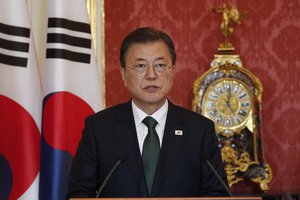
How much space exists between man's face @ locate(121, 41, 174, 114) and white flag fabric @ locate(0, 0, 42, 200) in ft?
3.29

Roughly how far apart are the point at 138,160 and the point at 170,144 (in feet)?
0.49

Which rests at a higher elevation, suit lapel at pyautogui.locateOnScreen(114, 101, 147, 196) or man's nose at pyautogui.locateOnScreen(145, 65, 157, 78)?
man's nose at pyautogui.locateOnScreen(145, 65, 157, 78)

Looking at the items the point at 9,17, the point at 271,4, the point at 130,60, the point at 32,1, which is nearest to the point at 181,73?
the point at 271,4

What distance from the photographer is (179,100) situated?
515 cm

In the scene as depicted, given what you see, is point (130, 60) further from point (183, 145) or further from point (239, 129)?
point (239, 129)

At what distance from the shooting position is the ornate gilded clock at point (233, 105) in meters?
4.83

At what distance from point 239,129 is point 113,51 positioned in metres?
1.30

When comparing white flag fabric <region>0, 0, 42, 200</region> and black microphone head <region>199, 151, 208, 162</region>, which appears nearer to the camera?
black microphone head <region>199, 151, 208, 162</region>

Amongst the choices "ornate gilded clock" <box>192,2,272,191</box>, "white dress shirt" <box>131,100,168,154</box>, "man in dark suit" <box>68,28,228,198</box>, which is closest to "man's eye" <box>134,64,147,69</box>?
"man in dark suit" <box>68,28,228,198</box>

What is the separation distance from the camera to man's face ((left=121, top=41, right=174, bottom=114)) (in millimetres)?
2309

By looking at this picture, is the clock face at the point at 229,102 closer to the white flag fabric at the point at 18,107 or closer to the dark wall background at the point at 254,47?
the dark wall background at the point at 254,47

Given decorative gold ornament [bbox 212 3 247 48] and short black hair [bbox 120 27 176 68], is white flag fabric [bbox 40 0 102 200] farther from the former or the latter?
decorative gold ornament [bbox 212 3 247 48]

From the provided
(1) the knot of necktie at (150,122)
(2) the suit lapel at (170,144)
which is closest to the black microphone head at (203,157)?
(2) the suit lapel at (170,144)

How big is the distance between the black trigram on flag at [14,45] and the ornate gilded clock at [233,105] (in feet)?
6.46
